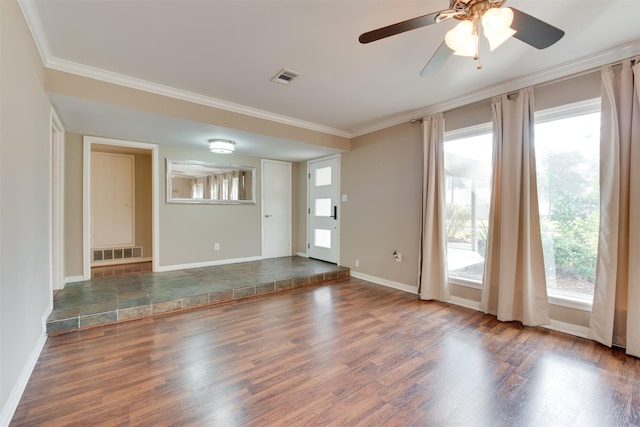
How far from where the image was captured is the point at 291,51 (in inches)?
92.7

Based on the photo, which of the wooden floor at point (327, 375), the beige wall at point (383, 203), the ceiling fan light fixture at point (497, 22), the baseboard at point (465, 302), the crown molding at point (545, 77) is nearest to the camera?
the ceiling fan light fixture at point (497, 22)

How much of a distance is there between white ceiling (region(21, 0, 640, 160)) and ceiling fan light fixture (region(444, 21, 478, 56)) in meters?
0.39

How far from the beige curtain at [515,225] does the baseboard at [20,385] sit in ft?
12.7

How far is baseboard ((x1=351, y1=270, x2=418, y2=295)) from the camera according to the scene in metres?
3.98

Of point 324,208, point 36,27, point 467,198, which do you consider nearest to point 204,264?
point 324,208

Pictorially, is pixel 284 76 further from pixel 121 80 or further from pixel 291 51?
pixel 121 80

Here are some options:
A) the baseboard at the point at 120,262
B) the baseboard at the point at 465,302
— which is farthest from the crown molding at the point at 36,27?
the baseboard at the point at 465,302

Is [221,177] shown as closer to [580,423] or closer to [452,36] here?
[452,36]

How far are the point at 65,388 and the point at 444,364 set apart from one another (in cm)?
266

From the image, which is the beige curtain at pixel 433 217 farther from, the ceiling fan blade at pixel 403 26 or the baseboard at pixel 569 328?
the ceiling fan blade at pixel 403 26

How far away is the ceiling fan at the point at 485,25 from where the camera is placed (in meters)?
1.43

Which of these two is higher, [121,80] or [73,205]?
[121,80]

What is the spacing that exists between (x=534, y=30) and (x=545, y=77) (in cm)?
163

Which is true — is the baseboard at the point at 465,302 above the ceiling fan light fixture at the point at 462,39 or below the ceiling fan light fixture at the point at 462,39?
below
